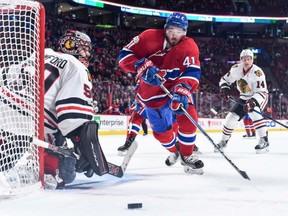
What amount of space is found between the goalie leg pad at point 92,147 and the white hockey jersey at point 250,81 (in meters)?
2.99

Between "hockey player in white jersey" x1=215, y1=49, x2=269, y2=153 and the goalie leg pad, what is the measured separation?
9.42 feet

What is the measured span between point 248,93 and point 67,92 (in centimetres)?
343

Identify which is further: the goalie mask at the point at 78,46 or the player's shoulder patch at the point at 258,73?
the player's shoulder patch at the point at 258,73

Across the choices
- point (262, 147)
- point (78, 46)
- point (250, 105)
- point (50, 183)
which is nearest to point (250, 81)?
point (250, 105)

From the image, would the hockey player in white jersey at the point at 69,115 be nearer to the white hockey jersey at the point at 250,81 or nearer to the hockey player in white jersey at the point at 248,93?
the hockey player in white jersey at the point at 248,93

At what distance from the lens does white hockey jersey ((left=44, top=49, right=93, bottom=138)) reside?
214cm

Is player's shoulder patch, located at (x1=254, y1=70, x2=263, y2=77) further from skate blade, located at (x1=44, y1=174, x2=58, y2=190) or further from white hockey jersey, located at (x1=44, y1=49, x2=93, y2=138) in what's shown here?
skate blade, located at (x1=44, y1=174, x2=58, y2=190)

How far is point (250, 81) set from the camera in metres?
5.09

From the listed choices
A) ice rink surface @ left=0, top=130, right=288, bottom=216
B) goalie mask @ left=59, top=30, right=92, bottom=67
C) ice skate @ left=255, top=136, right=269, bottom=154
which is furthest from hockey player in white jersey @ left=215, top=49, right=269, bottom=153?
goalie mask @ left=59, top=30, right=92, bottom=67

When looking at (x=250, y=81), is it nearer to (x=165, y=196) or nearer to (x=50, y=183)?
(x=165, y=196)

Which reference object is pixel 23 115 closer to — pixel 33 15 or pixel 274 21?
pixel 33 15

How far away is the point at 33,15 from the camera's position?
2121mm

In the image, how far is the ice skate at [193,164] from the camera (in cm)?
296

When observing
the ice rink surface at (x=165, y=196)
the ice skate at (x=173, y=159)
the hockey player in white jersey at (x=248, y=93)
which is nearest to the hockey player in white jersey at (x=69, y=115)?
the ice rink surface at (x=165, y=196)
